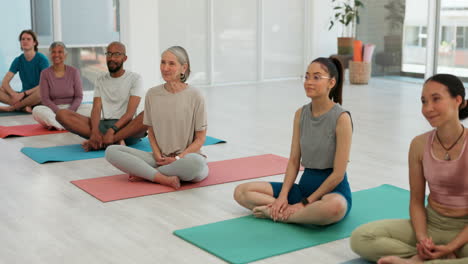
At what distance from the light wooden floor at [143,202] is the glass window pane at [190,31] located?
8.28 ft

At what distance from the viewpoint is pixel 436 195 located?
251cm

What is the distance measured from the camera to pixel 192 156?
12.7ft

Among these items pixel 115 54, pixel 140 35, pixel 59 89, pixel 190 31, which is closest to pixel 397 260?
pixel 115 54

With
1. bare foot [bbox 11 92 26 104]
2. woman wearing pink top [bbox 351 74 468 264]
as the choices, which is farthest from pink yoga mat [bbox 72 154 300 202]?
bare foot [bbox 11 92 26 104]

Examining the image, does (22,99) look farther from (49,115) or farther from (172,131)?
(172,131)

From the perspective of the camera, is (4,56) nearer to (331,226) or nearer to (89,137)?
(89,137)

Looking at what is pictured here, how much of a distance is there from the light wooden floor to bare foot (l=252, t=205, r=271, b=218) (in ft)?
0.55

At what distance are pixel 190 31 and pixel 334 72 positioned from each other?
252 inches

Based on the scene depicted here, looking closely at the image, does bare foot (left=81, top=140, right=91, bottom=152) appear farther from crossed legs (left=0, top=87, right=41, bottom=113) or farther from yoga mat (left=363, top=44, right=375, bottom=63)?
yoga mat (left=363, top=44, right=375, bottom=63)

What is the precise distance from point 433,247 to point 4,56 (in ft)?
20.9

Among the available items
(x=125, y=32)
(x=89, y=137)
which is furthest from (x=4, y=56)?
(x=89, y=137)

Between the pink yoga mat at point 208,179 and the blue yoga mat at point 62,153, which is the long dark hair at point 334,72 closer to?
the pink yoga mat at point 208,179

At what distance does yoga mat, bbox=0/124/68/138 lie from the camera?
18.6ft

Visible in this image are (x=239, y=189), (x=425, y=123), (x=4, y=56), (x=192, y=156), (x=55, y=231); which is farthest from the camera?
(x=4, y=56)
